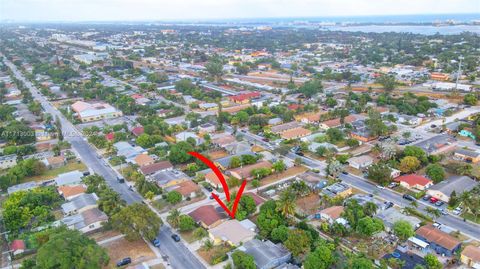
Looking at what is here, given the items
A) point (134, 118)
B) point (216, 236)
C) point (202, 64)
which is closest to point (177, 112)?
point (134, 118)

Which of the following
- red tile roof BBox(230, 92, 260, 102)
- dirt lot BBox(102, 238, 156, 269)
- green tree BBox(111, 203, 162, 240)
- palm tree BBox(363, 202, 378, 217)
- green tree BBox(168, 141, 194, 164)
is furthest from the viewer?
red tile roof BBox(230, 92, 260, 102)

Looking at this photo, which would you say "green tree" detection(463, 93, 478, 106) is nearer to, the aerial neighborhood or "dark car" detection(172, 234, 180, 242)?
the aerial neighborhood

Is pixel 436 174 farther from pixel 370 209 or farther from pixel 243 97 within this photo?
pixel 243 97

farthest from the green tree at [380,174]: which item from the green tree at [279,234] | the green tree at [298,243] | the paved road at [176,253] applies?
the paved road at [176,253]

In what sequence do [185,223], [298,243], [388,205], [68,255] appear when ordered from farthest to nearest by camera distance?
[388,205], [185,223], [298,243], [68,255]

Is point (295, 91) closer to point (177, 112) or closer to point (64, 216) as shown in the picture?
point (177, 112)

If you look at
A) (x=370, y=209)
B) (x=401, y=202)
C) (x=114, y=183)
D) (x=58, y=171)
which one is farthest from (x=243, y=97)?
(x=370, y=209)

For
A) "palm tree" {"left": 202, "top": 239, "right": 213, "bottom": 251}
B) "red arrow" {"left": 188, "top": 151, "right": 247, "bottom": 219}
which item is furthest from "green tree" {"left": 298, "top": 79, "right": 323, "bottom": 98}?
"palm tree" {"left": 202, "top": 239, "right": 213, "bottom": 251}
